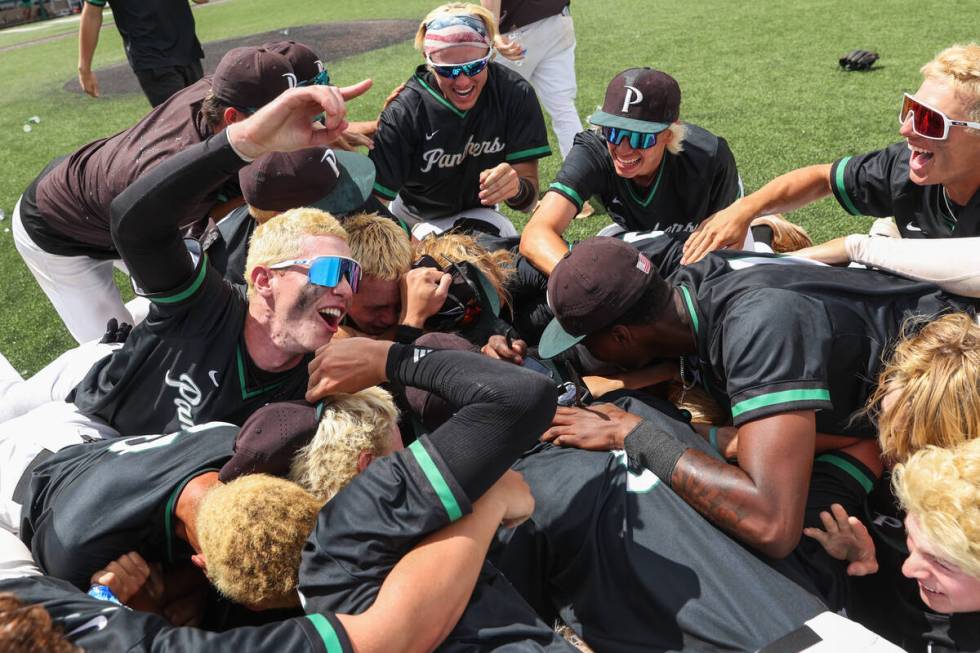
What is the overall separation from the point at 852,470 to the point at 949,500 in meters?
0.89

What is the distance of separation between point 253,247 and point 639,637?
6.03 feet

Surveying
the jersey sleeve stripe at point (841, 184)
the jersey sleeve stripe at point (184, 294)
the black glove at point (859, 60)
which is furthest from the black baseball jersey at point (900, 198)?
the black glove at point (859, 60)

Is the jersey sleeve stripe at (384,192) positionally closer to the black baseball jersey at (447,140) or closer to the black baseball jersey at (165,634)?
the black baseball jersey at (447,140)

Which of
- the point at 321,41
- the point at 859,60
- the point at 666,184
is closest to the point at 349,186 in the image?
the point at 666,184

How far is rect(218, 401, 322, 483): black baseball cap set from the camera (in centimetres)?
235

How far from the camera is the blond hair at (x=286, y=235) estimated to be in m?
2.88

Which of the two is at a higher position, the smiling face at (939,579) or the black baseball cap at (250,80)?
the black baseball cap at (250,80)

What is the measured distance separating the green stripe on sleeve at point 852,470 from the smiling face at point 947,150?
1.46 m

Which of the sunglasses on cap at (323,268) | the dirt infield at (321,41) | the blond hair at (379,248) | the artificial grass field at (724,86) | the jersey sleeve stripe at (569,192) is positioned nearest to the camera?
the sunglasses on cap at (323,268)

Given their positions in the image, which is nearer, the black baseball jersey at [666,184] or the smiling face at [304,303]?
the smiling face at [304,303]

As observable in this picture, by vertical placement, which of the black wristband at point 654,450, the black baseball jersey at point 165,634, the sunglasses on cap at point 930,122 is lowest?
the black wristband at point 654,450

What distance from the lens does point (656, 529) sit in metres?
2.50

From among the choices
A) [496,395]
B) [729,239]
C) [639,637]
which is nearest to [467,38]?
[729,239]

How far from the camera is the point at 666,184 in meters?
4.58
